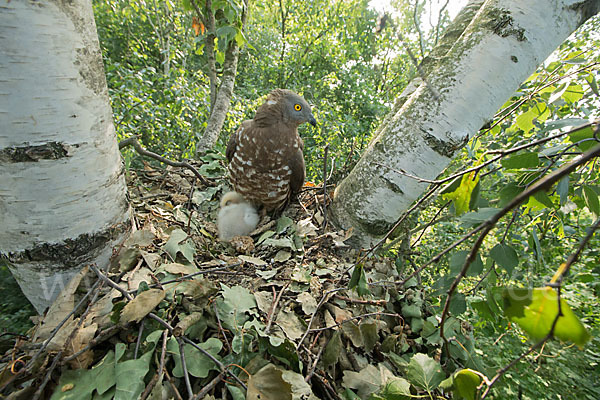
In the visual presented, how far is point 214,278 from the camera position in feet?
4.05

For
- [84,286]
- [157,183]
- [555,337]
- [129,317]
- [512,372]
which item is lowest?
[512,372]

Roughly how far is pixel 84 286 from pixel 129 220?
31cm

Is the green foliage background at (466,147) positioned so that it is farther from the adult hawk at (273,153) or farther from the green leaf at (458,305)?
the adult hawk at (273,153)

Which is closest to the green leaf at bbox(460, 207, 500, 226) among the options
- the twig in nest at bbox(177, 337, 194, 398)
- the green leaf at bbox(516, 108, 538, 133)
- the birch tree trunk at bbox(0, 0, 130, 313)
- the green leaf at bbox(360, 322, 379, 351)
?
the green leaf at bbox(360, 322, 379, 351)

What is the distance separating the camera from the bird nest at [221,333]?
29.0 inches

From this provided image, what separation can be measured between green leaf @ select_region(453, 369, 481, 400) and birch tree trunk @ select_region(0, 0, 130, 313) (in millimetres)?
1216

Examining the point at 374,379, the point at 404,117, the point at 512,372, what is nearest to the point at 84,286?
the point at 374,379

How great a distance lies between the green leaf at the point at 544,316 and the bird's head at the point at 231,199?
221 cm

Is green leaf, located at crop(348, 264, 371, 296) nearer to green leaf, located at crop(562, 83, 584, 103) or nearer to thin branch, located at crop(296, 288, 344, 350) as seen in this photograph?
thin branch, located at crop(296, 288, 344, 350)

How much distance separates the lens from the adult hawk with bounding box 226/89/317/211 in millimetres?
2299

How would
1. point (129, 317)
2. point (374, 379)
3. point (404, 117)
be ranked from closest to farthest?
1. point (129, 317)
2. point (374, 379)
3. point (404, 117)

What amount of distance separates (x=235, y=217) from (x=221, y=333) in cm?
135

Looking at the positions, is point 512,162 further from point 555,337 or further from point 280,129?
point 280,129

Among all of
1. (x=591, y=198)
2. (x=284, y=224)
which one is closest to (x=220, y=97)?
(x=284, y=224)
